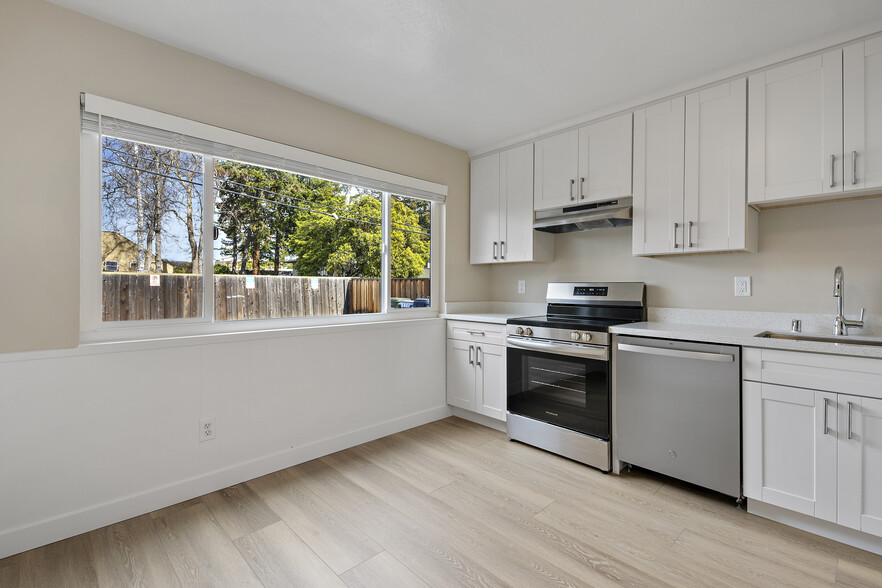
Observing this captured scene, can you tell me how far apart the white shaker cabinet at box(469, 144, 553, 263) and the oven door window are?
3.10 ft

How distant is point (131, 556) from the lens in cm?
182

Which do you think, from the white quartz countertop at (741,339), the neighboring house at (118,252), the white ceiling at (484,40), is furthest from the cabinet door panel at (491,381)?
the neighboring house at (118,252)

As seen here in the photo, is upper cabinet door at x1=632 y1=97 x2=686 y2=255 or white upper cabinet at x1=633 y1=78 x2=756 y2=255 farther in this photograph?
upper cabinet door at x1=632 y1=97 x2=686 y2=255

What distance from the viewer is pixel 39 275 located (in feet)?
6.21

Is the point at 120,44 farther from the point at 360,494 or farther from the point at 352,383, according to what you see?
the point at 360,494

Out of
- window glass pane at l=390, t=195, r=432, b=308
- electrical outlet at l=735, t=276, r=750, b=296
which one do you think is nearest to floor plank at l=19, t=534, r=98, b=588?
window glass pane at l=390, t=195, r=432, b=308

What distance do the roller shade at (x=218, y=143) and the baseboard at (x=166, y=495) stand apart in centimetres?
185

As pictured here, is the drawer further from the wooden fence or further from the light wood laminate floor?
the light wood laminate floor

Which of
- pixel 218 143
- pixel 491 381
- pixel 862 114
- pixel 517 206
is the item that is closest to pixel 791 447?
pixel 862 114

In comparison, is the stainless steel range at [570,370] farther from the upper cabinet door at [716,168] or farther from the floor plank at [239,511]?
the floor plank at [239,511]

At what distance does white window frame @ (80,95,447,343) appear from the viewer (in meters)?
2.05

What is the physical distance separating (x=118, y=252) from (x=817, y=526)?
12.3 ft

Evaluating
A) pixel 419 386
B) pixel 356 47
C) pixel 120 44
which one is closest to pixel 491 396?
pixel 419 386

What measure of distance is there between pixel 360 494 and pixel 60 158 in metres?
2.26
